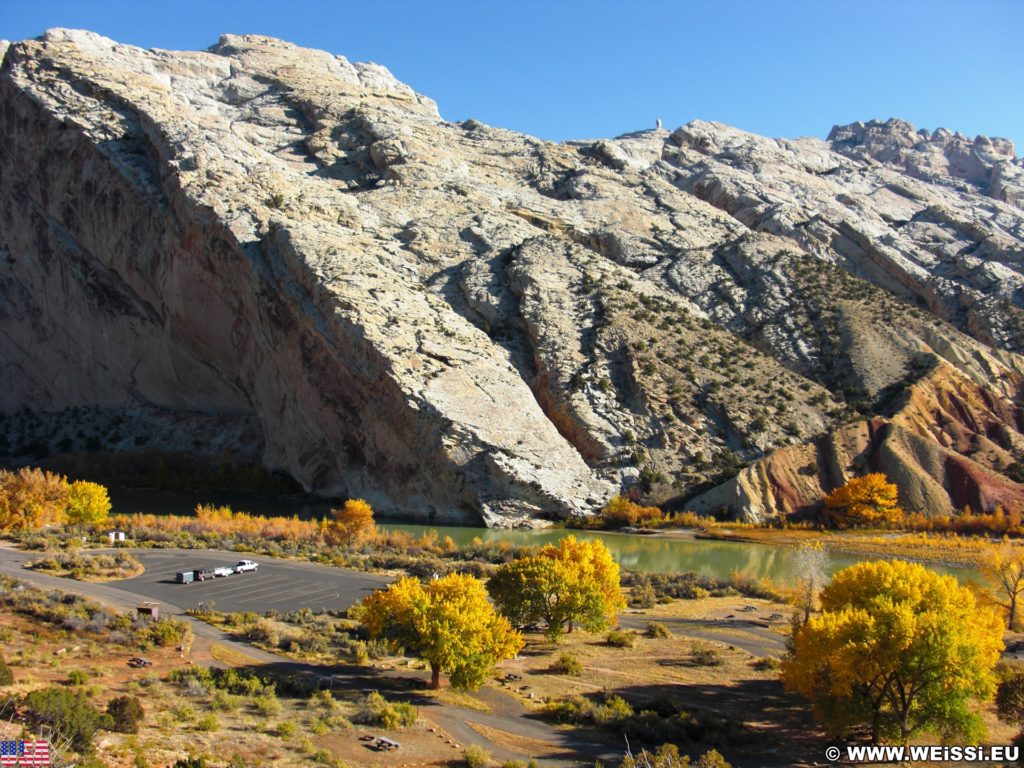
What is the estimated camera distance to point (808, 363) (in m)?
72.2

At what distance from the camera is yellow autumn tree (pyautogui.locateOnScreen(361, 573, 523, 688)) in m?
19.6

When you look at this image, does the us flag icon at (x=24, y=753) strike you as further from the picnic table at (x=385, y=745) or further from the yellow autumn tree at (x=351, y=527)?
the yellow autumn tree at (x=351, y=527)

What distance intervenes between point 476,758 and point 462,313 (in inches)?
2327

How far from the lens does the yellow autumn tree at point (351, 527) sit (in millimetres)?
45625

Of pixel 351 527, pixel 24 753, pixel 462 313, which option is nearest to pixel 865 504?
pixel 351 527

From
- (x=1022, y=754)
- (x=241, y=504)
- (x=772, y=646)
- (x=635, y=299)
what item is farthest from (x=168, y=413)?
(x=1022, y=754)

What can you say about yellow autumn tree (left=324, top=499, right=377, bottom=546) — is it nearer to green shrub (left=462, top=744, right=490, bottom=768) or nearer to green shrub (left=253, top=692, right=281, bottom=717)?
green shrub (left=253, top=692, right=281, bottom=717)

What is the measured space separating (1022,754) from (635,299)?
6166 cm

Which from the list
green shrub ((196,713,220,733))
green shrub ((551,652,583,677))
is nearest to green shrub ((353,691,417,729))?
green shrub ((196,713,220,733))

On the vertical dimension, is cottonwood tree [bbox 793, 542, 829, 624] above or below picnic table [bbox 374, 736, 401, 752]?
above

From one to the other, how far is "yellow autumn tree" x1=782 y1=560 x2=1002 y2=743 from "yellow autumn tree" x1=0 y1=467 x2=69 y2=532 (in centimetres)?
4081

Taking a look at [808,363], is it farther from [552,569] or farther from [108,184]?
[108,184]

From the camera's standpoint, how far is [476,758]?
49.9 ft

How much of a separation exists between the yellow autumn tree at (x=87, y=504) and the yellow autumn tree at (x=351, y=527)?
1322cm
